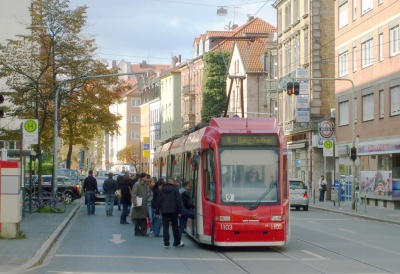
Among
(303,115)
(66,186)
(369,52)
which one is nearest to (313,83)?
(303,115)

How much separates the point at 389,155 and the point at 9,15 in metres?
34.9

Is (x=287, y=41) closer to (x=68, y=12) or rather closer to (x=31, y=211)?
(x=68, y=12)

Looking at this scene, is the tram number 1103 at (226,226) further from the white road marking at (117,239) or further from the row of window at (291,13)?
the row of window at (291,13)

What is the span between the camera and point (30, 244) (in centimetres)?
2066

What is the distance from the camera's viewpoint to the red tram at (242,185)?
19922 millimetres

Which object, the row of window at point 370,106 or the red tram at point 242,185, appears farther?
the row of window at point 370,106

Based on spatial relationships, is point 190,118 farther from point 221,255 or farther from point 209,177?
point 221,255

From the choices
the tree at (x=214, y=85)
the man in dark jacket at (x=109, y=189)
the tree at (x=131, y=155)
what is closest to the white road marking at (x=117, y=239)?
the man in dark jacket at (x=109, y=189)

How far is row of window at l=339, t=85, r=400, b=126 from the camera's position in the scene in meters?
45.2

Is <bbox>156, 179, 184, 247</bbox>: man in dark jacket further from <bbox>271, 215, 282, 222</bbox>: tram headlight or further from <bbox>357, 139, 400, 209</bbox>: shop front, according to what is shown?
<bbox>357, 139, 400, 209</bbox>: shop front

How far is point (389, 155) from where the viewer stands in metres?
46.1

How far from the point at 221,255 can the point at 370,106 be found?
1265 inches

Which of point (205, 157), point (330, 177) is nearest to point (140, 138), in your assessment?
point (330, 177)

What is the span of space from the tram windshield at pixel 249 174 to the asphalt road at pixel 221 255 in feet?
4.18
